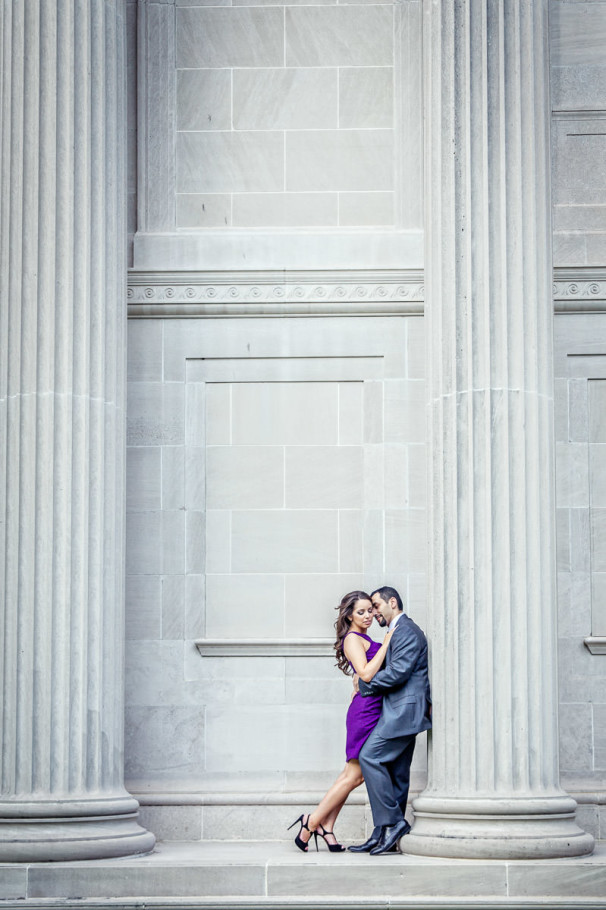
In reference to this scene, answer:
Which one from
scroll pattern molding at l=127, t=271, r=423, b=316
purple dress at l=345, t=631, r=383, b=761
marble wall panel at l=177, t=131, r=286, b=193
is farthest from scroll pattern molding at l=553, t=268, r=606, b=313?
purple dress at l=345, t=631, r=383, b=761

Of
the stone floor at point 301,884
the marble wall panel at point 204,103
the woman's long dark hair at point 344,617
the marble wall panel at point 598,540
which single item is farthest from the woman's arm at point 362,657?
the marble wall panel at point 204,103

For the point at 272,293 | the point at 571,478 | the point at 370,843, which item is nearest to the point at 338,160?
the point at 272,293

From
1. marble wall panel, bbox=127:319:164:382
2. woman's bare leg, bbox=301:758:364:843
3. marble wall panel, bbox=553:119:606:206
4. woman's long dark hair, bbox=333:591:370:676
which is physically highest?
marble wall panel, bbox=553:119:606:206

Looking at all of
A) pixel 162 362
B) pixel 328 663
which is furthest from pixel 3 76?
pixel 328 663

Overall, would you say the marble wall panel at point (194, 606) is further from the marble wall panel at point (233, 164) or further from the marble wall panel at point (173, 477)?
the marble wall panel at point (233, 164)

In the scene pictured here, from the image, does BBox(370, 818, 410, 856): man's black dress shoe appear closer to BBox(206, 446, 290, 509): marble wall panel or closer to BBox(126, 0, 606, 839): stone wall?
BBox(126, 0, 606, 839): stone wall

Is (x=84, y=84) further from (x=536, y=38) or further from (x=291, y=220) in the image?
(x=536, y=38)

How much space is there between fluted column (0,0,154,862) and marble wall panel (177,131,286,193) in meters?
1.64

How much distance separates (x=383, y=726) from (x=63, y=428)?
438cm

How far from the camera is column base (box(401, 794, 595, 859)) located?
13.5 metres

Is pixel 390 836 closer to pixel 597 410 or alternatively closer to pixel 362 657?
pixel 362 657

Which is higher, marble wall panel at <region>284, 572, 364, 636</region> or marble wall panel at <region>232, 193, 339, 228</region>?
marble wall panel at <region>232, 193, 339, 228</region>

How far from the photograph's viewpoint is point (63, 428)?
577 inches

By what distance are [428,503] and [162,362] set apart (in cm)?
382
